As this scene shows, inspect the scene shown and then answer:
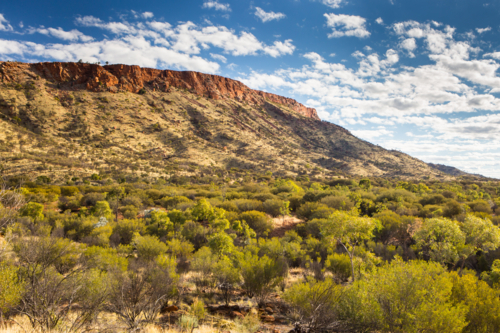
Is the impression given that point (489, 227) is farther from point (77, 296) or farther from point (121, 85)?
point (121, 85)

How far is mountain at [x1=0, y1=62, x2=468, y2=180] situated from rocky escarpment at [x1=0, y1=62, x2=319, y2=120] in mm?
349

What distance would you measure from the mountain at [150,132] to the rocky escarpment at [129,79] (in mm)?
349

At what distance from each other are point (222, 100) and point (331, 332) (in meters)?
100

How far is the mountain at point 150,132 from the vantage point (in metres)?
46.4

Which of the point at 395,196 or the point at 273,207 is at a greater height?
the point at 395,196

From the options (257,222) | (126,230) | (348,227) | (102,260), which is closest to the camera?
(348,227)

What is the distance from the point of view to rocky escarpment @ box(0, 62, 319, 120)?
223 ft

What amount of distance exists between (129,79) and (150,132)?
30952 millimetres

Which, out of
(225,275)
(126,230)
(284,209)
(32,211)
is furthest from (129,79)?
(225,275)

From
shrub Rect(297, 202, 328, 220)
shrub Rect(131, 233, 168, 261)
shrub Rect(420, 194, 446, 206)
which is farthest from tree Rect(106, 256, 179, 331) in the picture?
shrub Rect(420, 194, 446, 206)

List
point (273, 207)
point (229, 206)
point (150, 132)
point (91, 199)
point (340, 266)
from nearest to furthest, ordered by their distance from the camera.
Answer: point (340, 266), point (229, 206), point (91, 199), point (273, 207), point (150, 132)

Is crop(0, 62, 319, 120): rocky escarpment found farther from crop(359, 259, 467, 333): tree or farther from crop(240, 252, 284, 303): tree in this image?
crop(359, 259, 467, 333): tree

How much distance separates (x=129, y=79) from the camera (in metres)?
81.5

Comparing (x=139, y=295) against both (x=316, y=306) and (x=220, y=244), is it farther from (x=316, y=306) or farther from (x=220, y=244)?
(x=316, y=306)
